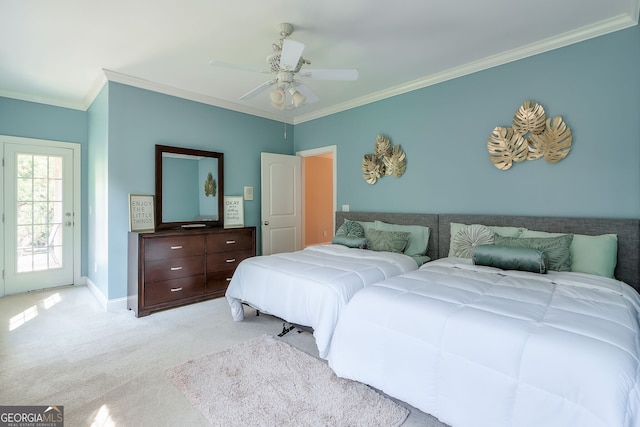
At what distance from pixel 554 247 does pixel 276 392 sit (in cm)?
240

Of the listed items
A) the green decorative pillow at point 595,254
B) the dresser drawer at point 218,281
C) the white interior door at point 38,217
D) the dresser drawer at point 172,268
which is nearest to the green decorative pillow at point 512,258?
the green decorative pillow at point 595,254


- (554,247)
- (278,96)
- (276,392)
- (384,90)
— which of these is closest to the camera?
(276,392)

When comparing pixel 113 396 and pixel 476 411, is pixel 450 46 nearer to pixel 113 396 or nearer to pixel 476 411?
pixel 476 411

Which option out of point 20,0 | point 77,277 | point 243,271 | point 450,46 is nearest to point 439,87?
point 450,46

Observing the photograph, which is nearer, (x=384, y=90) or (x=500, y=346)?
(x=500, y=346)

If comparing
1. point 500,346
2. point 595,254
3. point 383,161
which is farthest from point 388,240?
point 500,346

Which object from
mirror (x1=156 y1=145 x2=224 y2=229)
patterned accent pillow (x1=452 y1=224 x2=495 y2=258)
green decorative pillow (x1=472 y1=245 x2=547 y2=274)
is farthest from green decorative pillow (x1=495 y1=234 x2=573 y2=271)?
mirror (x1=156 y1=145 x2=224 y2=229)

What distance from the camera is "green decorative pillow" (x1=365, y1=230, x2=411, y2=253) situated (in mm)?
3523

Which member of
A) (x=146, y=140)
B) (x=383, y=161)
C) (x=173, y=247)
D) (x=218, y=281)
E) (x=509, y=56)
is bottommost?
(x=218, y=281)

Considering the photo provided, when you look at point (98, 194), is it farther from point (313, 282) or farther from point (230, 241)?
point (313, 282)

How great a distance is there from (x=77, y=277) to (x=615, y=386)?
5839 mm

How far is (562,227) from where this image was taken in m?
2.76

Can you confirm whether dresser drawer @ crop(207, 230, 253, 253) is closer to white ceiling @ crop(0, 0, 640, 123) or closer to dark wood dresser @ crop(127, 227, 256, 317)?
Answer: dark wood dresser @ crop(127, 227, 256, 317)

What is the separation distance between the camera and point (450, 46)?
2918 millimetres
